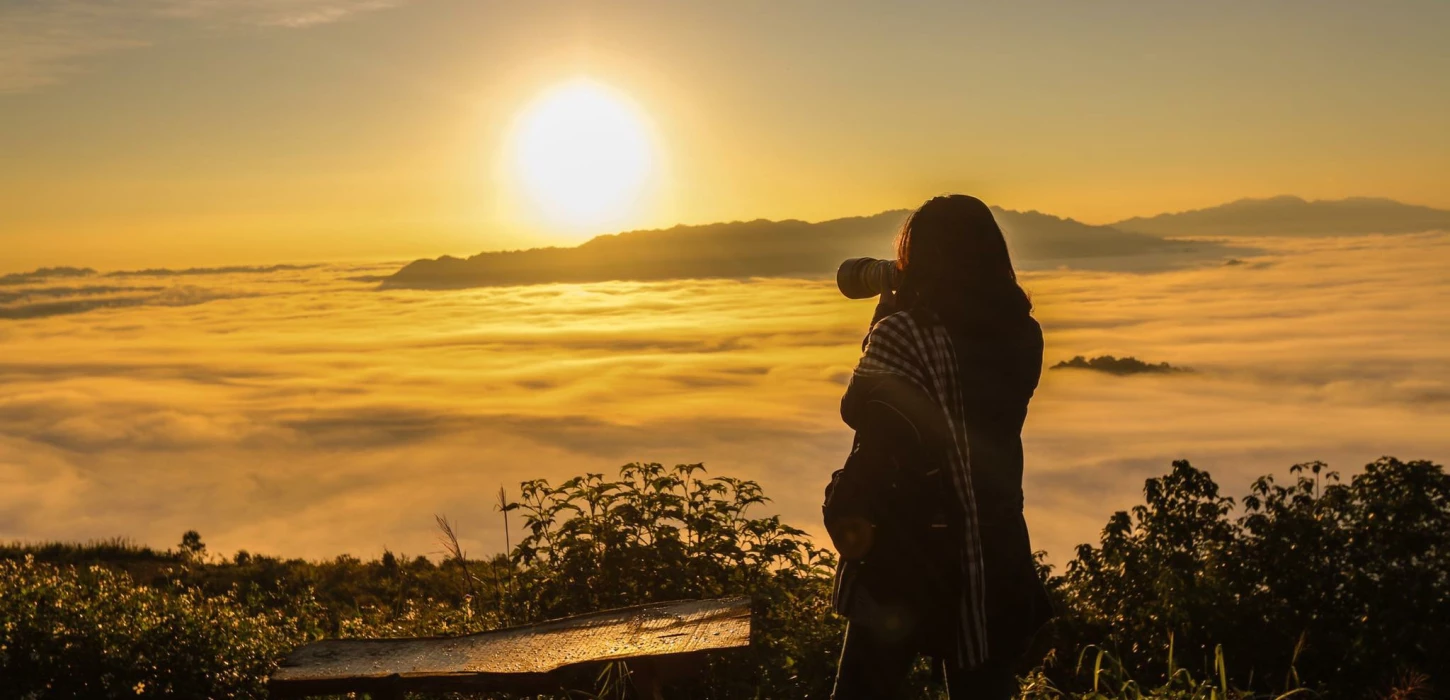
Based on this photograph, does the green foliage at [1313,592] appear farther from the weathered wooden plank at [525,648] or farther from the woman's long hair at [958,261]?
the woman's long hair at [958,261]

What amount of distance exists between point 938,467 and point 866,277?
797 millimetres

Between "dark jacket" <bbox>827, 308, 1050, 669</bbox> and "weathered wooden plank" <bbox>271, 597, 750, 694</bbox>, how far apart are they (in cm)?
147

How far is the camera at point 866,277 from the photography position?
12.5 ft

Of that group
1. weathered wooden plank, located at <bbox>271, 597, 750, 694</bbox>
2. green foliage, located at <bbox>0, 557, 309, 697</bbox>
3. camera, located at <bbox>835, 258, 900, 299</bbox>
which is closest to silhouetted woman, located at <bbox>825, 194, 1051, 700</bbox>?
camera, located at <bbox>835, 258, 900, 299</bbox>

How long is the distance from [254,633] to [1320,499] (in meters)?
7.17

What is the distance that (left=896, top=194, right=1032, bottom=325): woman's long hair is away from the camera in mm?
3457

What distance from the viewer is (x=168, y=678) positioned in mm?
6766

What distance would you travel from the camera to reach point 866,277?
3910mm

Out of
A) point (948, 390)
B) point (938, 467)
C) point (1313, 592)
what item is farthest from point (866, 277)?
point (1313, 592)

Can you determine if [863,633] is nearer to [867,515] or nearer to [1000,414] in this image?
[867,515]

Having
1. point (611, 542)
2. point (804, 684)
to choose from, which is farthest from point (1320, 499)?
point (611, 542)

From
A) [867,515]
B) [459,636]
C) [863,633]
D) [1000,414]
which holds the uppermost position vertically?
[1000,414]

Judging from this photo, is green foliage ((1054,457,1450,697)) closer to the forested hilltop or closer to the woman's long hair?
the forested hilltop

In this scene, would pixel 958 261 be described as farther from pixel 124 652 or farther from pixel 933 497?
pixel 124 652
